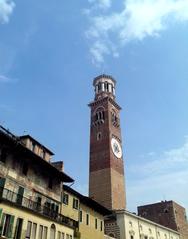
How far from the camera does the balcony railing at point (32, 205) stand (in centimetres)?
2278

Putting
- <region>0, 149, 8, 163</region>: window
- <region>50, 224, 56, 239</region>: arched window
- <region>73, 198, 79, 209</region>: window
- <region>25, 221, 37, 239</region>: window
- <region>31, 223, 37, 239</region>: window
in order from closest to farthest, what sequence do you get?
<region>25, 221, 37, 239</region>: window → <region>31, 223, 37, 239</region>: window → <region>0, 149, 8, 163</region>: window → <region>50, 224, 56, 239</region>: arched window → <region>73, 198, 79, 209</region>: window

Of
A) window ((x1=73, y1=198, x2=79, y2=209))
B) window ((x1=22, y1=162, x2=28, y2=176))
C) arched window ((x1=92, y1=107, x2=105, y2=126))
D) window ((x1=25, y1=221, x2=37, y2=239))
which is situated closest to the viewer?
window ((x1=25, y1=221, x2=37, y2=239))

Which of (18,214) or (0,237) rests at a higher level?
(18,214)

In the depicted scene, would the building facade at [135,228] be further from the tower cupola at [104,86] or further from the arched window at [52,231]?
the tower cupola at [104,86]

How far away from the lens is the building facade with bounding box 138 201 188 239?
6631 centimetres

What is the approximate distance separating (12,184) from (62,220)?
716 cm

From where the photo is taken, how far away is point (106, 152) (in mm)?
61688

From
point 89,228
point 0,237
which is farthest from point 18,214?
point 89,228

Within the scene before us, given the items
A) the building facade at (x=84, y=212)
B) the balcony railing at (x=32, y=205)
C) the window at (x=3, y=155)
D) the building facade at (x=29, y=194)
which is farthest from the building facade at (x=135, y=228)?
the window at (x=3, y=155)

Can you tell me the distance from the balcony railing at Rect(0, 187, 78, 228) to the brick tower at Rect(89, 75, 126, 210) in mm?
27003

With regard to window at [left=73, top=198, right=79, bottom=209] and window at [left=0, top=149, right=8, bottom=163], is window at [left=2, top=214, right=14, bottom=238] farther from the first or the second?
window at [left=73, top=198, right=79, bottom=209]

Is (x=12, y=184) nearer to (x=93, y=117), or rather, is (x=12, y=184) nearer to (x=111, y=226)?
(x=111, y=226)

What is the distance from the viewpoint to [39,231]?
24641mm

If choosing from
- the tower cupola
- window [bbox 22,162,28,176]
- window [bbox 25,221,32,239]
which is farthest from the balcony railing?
the tower cupola
